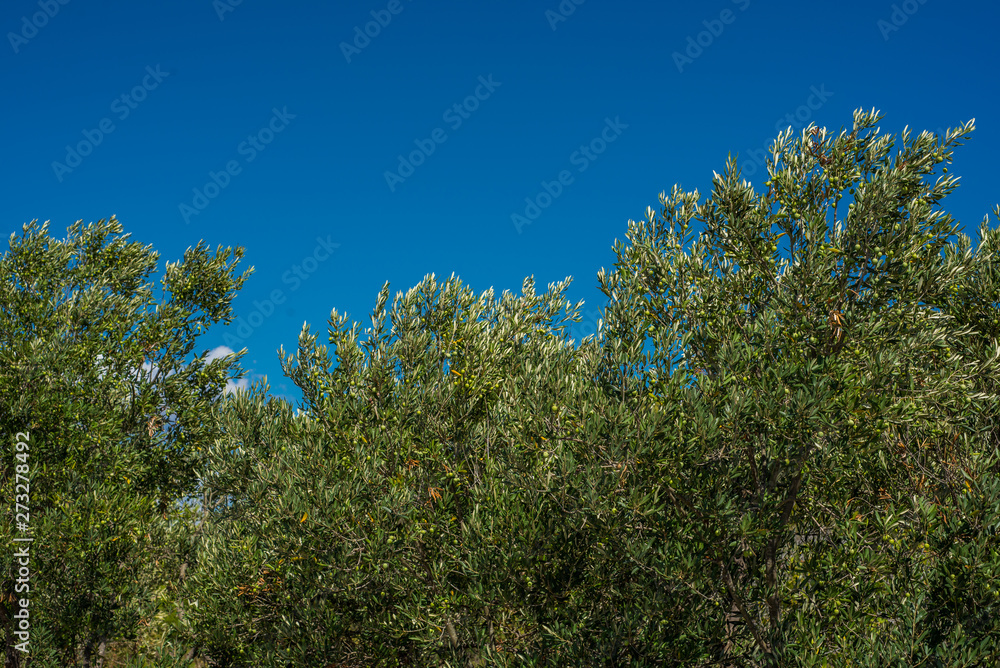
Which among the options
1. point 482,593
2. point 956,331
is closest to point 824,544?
point 956,331

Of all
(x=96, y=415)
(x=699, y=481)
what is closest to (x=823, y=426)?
(x=699, y=481)

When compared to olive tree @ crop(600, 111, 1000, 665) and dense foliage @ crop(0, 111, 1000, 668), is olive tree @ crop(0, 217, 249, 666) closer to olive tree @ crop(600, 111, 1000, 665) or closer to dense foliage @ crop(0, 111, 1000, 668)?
dense foliage @ crop(0, 111, 1000, 668)

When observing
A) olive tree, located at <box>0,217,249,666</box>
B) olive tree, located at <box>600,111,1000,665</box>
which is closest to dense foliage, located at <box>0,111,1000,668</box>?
olive tree, located at <box>600,111,1000,665</box>

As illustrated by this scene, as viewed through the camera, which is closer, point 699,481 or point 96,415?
point 699,481

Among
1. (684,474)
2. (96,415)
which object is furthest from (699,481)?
(96,415)

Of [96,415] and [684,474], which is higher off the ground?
[96,415]

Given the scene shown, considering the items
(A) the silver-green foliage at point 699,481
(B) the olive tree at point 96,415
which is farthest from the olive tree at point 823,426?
(B) the olive tree at point 96,415

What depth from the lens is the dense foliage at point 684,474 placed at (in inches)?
396

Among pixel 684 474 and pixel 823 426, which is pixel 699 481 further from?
pixel 823 426

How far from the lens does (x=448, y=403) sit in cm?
1389

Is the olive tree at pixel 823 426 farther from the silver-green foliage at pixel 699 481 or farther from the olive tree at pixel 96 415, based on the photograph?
the olive tree at pixel 96 415

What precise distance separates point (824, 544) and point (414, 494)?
7291 mm

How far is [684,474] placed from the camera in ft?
35.6

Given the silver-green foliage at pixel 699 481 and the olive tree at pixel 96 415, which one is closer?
the silver-green foliage at pixel 699 481
